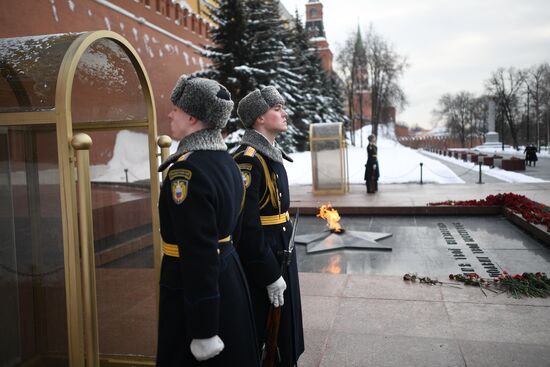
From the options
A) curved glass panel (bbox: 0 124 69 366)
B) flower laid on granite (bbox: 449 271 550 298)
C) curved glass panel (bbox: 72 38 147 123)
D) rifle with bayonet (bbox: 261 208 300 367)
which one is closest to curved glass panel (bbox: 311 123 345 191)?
flower laid on granite (bbox: 449 271 550 298)

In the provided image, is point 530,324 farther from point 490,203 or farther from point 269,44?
point 269,44

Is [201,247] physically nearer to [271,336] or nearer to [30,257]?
[271,336]

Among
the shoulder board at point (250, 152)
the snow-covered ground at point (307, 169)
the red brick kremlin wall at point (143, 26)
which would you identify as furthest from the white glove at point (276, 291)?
the red brick kremlin wall at point (143, 26)

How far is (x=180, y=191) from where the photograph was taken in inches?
76.2

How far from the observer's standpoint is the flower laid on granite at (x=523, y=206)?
761 centimetres

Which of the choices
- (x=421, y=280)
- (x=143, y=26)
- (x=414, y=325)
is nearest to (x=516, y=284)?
(x=421, y=280)

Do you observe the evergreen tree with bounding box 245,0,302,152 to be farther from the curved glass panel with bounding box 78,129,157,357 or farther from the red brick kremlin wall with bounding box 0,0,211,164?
the curved glass panel with bounding box 78,129,157,357

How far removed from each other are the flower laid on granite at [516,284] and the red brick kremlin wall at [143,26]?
1377 centimetres

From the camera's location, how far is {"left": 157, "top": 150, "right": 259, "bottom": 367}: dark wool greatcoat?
6.23ft

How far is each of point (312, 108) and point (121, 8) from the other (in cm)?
1967

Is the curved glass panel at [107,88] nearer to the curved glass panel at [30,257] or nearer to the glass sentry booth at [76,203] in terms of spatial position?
the glass sentry booth at [76,203]

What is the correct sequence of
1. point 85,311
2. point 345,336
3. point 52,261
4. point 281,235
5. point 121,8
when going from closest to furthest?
point 85,311
point 52,261
point 281,235
point 345,336
point 121,8

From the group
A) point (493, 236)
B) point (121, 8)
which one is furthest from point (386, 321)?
point (121, 8)

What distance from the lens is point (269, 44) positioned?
77.4 feet
